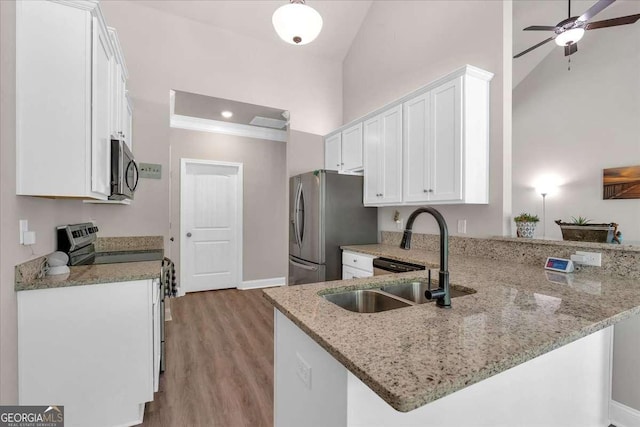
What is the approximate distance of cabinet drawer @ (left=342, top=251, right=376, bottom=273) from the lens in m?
2.85

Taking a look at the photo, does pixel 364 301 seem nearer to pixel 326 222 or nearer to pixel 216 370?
pixel 216 370

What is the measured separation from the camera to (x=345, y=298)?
135 centimetres

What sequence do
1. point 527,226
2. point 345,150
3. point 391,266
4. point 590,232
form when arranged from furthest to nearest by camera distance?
point 345,150 → point 391,266 → point 527,226 → point 590,232

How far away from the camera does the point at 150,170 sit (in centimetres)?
310

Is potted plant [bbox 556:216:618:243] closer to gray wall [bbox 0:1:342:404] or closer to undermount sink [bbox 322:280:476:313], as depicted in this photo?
undermount sink [bbox 322:280:476:313]

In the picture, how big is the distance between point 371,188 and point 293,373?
2.42 metres

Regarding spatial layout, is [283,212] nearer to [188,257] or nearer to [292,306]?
[188,257]

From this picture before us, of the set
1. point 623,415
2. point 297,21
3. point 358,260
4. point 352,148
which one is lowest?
point 623,415

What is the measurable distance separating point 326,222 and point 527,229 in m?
1.77

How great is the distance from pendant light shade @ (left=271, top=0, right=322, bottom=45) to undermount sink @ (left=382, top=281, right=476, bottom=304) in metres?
1.85

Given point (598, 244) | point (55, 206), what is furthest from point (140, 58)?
point (598, 244)

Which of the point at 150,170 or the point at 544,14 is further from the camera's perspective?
the point at 544,14

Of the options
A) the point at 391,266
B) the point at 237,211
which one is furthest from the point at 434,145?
the point at 237,211

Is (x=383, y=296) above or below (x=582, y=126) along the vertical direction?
below
